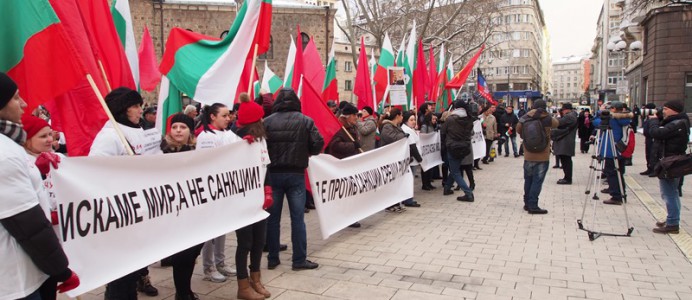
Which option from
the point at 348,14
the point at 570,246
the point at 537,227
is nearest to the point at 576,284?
the point at 570,246

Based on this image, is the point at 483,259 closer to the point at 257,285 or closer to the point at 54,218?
the point at 257,285

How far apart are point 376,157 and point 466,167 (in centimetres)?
313

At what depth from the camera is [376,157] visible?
24.5ft

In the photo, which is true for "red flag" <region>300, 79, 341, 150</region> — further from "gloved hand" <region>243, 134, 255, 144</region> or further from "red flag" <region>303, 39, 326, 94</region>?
"red flag" <region>303, 39, 326, 94</region>

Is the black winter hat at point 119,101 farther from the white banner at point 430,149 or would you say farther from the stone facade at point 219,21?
the stone facade at point 219,21

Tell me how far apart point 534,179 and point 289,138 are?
15.7 ft

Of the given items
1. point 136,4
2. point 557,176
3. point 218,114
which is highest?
point 136,4

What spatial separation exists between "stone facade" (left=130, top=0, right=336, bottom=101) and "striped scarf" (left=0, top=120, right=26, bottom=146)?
35930mm

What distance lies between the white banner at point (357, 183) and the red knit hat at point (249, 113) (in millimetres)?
1196

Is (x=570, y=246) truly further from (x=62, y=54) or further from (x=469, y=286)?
(x=62, y=54)

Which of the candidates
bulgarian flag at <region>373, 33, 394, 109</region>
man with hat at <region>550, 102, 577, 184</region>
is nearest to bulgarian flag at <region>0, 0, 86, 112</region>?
bulgarian flag at <region>373, 33, 394, 109</region>

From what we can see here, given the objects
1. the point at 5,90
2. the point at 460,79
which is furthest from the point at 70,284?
the point at 460,79

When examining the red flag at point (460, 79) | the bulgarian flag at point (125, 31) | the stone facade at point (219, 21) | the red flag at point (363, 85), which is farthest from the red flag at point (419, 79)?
the stone facade at point (219, 21)

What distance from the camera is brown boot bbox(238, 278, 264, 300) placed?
4496mm
